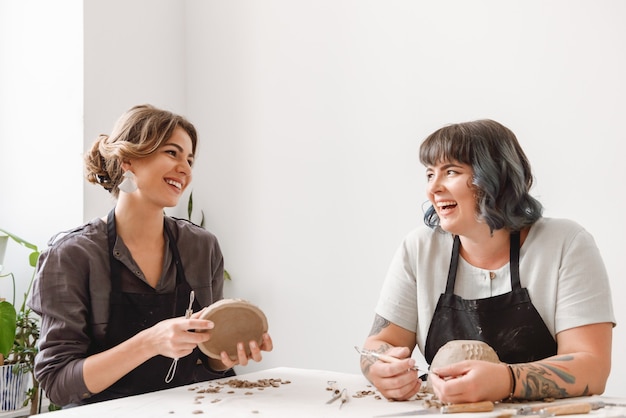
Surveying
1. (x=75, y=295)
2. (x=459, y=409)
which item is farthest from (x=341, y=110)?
(x=459, y=409)

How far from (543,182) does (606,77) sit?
1.92ft

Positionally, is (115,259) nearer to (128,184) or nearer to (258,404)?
(128,184)

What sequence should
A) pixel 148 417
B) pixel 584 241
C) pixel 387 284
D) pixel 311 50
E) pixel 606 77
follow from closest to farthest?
pixel 148 417 < pixel 584 241 < pixel 387 284 < pixel 606 77 < pixel 311 50

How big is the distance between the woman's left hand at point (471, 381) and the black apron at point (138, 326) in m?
1.05

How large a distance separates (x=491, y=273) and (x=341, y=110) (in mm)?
2072

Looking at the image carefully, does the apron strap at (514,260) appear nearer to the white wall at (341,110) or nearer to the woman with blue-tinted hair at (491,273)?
the woman with blue-tinted hair at (491,273)

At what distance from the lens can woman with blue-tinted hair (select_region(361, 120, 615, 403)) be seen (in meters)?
2.20

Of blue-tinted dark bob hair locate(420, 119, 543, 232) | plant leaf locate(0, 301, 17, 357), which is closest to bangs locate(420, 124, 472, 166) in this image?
blue-tinted dark bob hair locate(420, 119, 543, 232)

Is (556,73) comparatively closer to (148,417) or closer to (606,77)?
(606,77)

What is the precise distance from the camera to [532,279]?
230 cm

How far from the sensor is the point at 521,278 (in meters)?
2.33

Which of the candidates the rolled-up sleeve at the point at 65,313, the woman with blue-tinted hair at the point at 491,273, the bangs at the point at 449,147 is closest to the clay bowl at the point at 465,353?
the woman with blue-tinted hair at the point at 491,273

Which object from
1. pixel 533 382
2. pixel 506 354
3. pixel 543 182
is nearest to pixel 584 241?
pixel 506 354

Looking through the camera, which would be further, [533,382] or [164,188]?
[164,188]
